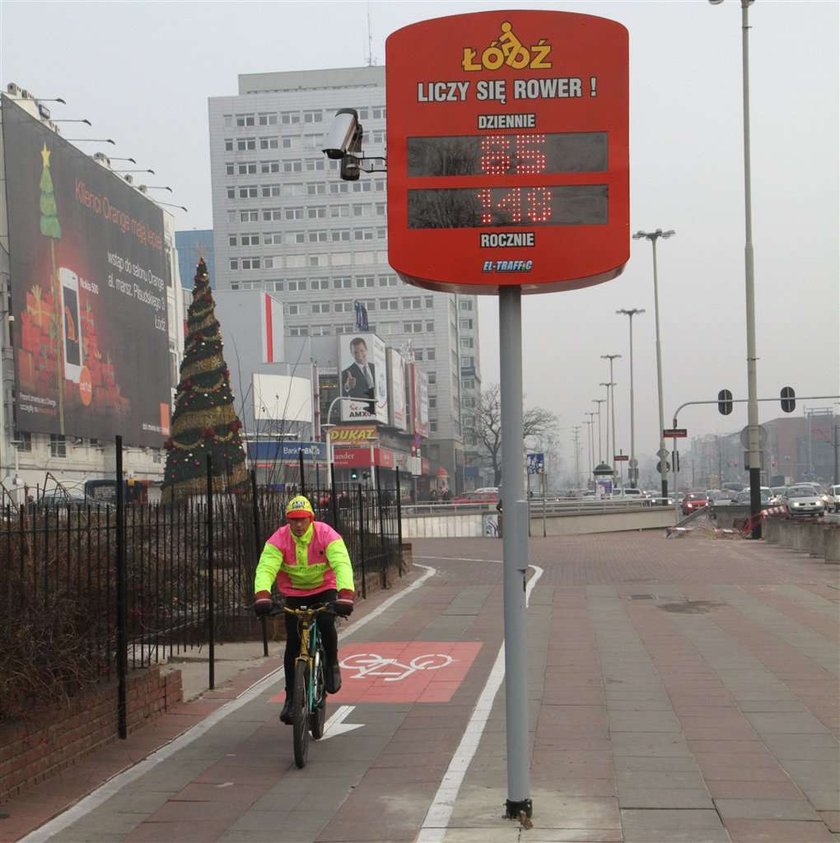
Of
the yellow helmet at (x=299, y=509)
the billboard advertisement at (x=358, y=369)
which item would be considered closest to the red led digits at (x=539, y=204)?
the yellow helmet at (x=299, y=509)

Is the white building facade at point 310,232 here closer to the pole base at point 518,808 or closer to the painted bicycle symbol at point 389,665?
the painted bicycle symbol at point 389,665

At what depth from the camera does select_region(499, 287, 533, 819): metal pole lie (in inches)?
277

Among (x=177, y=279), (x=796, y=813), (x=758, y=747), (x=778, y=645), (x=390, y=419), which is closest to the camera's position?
(x=796, y=813)

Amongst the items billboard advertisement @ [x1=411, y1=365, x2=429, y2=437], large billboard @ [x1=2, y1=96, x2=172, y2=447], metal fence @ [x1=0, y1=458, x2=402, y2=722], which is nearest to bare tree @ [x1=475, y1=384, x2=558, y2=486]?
billboard advertisement @ [x1=411, y1=365, x2=429, y2=437]

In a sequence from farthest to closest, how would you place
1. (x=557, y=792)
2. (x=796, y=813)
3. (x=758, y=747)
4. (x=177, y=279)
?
(x=177, y=279) → (x=758, y=747) → (x=557, y=792) → (x=796, y=813)

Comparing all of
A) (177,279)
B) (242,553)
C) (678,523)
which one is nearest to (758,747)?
(242,553)

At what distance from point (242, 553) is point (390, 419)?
107211 millimetres

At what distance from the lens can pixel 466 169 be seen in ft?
23.6

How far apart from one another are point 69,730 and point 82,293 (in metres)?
66.9

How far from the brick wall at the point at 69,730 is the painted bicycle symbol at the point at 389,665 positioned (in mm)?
2874

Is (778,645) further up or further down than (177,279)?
further down

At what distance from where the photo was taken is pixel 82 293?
238ft

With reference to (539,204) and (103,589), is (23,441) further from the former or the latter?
(539,204)

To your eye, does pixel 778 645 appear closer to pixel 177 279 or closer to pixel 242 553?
pixel 242 553
